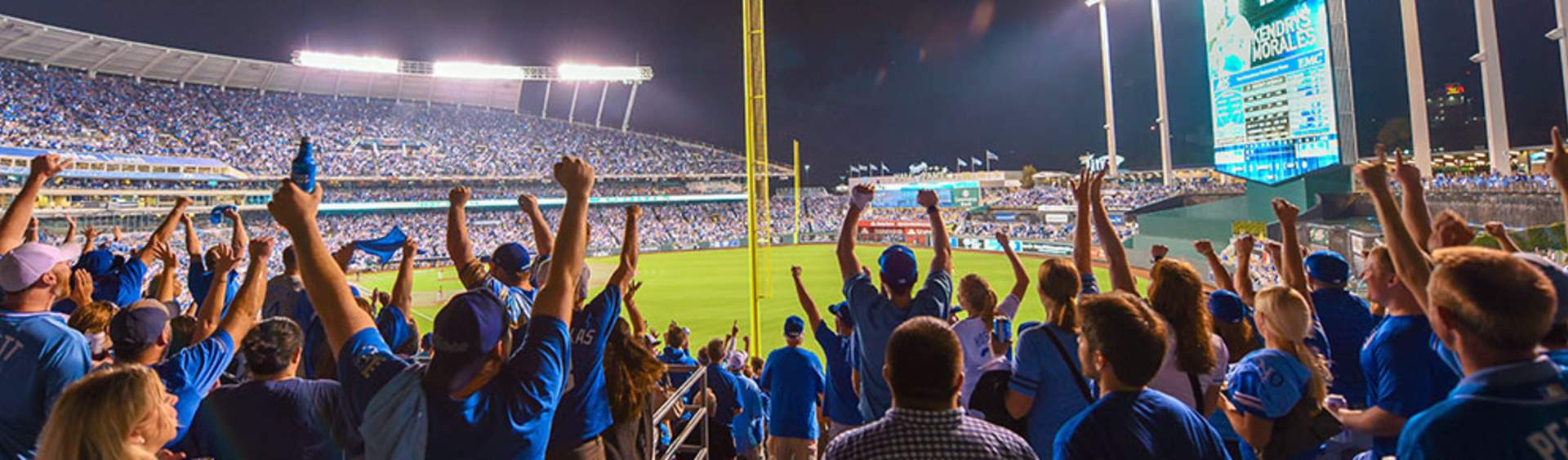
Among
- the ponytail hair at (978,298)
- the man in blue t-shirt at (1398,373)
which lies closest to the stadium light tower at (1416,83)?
the man in blue t-shirt at (1398,373)

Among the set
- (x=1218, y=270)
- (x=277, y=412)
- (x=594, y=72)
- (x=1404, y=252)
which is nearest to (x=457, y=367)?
(x=277, y=412)

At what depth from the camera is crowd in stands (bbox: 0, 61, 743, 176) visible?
40.5 m

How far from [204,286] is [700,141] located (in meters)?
73.2

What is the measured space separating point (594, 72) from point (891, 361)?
60890 millimetres

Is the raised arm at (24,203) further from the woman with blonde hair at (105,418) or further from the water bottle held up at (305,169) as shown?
the woman with blonde hair at (105,418)

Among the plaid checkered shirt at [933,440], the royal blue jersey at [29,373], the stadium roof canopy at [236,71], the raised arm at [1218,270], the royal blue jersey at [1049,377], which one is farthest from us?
the stadium roof canopy at [236,71]

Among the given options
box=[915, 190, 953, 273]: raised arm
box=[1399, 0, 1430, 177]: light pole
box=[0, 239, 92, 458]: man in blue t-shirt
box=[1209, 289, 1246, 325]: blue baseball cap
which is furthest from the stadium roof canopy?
box=[1209, 289, 1246, 325]: blue baseball cap

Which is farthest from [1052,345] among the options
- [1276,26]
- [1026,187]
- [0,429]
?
[1026,187]

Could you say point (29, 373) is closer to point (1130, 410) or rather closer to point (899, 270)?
point (899, 270)

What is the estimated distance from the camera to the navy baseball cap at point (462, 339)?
196cm

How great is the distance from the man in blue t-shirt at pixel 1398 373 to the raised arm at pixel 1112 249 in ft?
3.33

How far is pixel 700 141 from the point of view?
77.7m

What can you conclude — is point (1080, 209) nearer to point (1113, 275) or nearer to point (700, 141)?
point (1113, 275)

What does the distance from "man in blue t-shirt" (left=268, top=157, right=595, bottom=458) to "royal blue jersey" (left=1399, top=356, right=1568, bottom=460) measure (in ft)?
7.89
